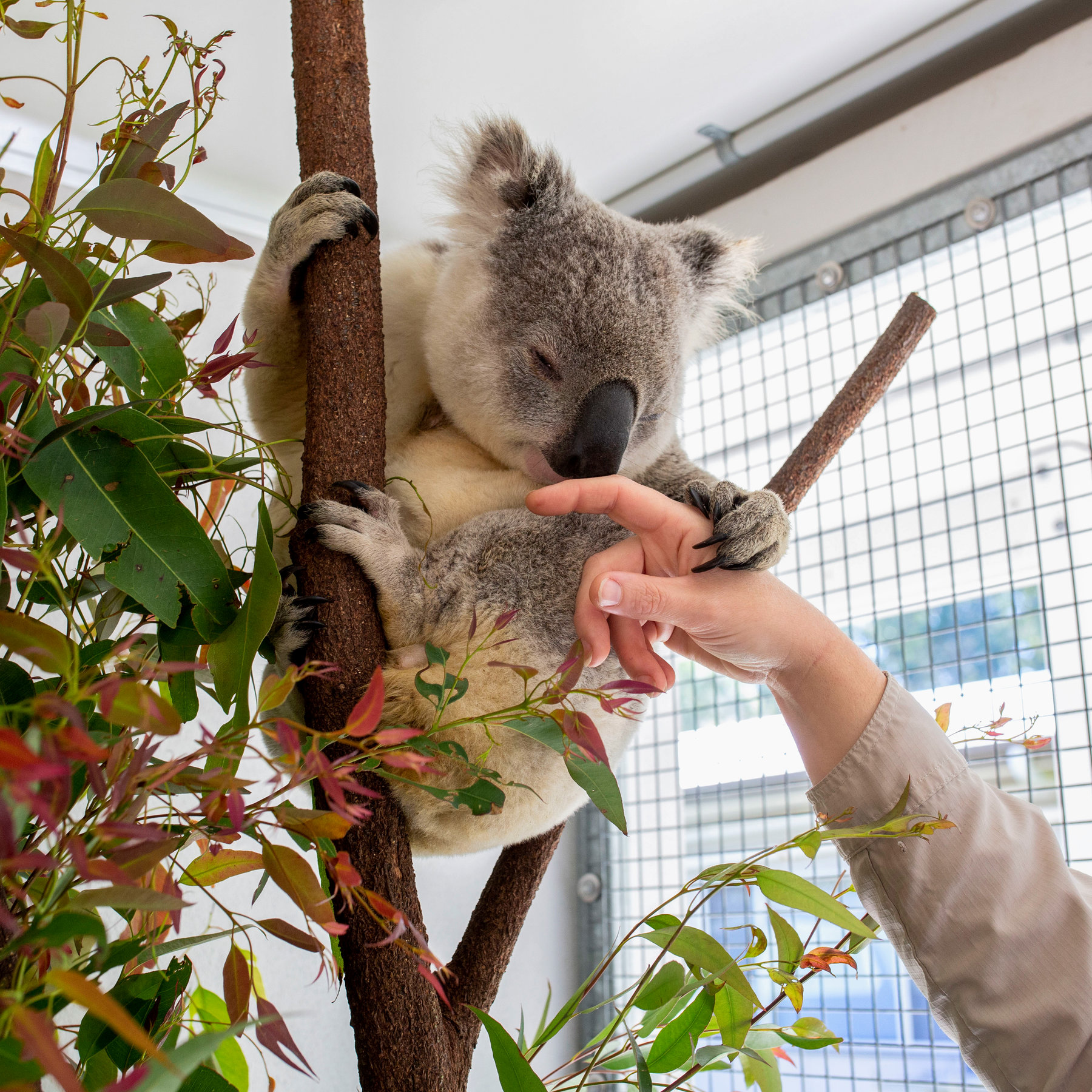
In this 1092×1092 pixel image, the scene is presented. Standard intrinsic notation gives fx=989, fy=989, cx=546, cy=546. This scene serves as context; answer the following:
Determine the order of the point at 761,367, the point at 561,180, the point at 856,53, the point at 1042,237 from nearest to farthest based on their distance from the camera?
the point at 561,180, the point at 1042,237, the point at 856,53, the point at 761,367

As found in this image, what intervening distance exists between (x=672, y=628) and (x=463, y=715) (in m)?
0.28

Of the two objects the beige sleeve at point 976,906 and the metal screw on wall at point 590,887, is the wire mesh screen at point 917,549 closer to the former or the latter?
the metal screw on wall at point 590,887

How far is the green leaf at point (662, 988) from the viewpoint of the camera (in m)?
0.81

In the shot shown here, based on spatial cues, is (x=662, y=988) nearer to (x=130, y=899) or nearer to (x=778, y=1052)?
(x=778, y=1052)

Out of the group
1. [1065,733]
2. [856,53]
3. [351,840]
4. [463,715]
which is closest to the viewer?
[351,840]

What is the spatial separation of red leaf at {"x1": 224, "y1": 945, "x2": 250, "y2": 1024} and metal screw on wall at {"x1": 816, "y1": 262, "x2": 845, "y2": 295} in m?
2.29

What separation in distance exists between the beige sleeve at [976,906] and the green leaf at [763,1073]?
178 millimetres

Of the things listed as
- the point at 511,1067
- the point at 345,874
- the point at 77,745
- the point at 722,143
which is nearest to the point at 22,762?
the point at 77,745

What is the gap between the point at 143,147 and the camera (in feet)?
2.14

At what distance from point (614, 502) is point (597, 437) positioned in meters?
0.26

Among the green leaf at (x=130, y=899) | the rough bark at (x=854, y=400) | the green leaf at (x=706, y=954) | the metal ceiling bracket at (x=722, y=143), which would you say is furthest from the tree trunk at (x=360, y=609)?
the metal ceiling bracket at (x=722, y=143)

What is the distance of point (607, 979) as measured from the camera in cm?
281

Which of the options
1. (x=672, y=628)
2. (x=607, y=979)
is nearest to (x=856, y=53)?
(x=672, y=628)

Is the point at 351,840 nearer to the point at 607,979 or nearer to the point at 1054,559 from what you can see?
the point at 1054,559
